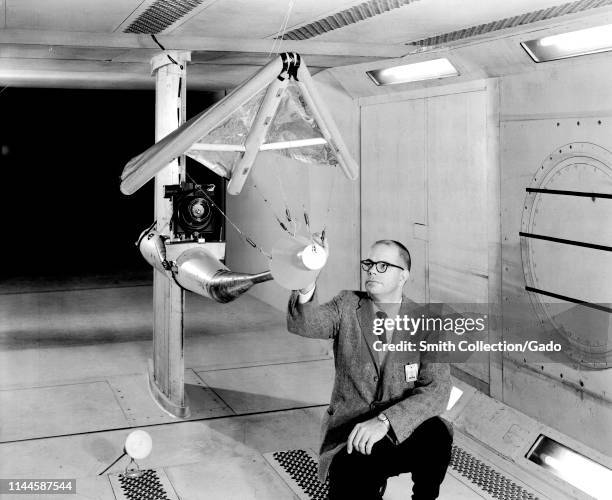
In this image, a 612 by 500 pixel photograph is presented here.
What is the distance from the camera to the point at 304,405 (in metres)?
5.57

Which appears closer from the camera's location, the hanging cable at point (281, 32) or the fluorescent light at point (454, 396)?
the hanging cable at point (281, 32)

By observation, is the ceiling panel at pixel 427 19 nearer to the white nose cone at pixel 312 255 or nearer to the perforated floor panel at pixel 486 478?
the white nose cone at pixel 312 255

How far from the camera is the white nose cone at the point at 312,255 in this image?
2.65 meters

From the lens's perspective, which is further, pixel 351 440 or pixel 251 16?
pixel 251 16

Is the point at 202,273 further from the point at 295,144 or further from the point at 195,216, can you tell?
the point at 295,144

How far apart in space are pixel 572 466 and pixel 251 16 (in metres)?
3.26

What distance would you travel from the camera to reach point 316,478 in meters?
4.21

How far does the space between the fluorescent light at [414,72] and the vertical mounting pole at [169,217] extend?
5.41ft

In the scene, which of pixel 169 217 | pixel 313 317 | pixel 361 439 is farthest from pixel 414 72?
pixel 361 439

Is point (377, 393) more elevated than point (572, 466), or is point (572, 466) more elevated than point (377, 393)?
point (377, 393)

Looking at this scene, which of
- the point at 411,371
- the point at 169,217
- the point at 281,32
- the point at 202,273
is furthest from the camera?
the point at 169,217

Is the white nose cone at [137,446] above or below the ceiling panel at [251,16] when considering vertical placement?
below

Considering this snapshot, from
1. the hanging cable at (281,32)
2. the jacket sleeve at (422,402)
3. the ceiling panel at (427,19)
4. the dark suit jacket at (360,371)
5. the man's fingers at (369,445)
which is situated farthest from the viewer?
the hanging cable at (281,32)

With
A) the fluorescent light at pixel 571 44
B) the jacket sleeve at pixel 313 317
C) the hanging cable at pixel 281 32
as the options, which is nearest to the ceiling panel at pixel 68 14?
the hanging cable at pixel 281 32
